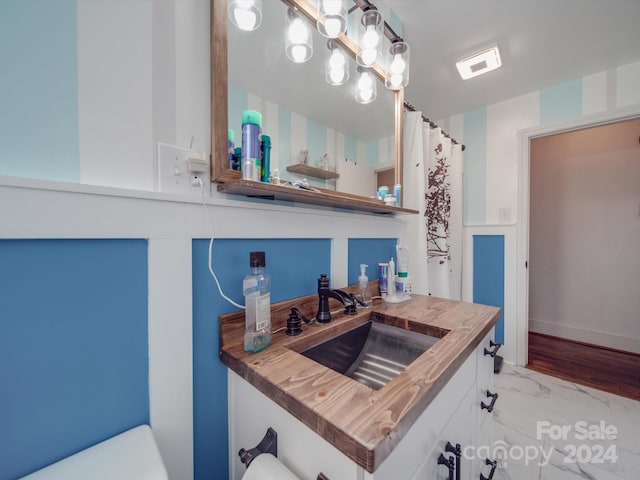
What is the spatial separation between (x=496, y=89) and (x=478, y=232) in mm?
1173

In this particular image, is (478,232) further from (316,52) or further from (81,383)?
(81,383)

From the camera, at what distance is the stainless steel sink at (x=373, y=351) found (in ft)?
2.64

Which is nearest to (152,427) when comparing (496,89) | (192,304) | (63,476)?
(63,476)

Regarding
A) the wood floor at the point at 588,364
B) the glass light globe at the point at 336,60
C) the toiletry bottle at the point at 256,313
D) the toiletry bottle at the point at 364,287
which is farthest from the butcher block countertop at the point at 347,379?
the wood floor at the point at 588,364

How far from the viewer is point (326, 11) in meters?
0.86

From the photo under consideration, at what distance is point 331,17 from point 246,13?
340 millimetres

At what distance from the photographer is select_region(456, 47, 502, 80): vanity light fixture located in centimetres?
156

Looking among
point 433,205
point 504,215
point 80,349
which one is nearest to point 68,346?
point 80,349

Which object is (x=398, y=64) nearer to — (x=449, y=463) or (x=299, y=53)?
(x=299, y=53)

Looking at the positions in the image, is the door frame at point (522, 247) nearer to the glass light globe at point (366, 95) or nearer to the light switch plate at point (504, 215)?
the light switch plate at point (504, 215)

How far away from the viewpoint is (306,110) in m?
0.95

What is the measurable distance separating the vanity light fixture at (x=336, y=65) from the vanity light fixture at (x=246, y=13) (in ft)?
1.17

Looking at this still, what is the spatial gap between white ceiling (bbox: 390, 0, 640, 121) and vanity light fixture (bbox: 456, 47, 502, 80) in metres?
0.04

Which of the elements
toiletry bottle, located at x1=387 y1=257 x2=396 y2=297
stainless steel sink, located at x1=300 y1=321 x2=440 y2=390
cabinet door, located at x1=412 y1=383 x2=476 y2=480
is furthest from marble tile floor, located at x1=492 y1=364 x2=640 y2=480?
toiletry bottle, located at x1=387 y1=257 x2=396 y2=297
